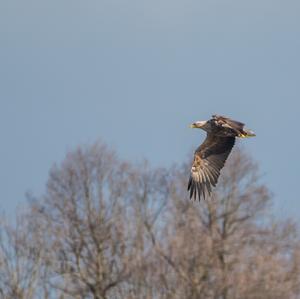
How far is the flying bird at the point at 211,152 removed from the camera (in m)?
32.3

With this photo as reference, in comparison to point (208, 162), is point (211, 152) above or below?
above

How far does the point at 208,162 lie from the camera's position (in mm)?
32969

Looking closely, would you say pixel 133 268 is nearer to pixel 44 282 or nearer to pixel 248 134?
pixel 44 282

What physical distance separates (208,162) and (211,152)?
0.18 m

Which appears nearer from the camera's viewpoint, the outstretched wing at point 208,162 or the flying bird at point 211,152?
the flying bird at point 211,152

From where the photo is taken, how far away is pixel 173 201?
51.2 metres

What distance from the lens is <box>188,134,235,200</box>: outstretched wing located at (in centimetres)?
3259

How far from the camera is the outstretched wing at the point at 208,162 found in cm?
3259

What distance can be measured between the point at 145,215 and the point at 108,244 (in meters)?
1.42

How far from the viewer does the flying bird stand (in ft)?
106

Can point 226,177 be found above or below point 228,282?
above

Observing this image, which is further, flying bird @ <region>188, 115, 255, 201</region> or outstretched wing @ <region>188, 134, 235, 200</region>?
outstretched wing @ <region>188, 134, 235, 200</region>

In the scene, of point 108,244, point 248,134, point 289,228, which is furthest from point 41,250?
point 248,134

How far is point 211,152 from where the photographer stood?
3297 cm
